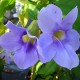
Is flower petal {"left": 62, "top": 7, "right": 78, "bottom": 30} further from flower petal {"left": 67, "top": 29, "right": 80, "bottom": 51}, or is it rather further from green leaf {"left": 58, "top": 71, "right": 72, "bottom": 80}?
green leaf {"left": 58, "top": 71, "right": 72, "bottom": 80}

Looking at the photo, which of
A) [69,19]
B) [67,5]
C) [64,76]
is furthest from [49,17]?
[64,76]

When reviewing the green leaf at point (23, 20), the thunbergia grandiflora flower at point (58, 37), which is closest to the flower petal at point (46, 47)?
the thunbergia grandiflora flower at point (58, 37)

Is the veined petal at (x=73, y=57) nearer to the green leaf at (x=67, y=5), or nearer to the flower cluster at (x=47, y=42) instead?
the flower cluster at (x=47, y=42)

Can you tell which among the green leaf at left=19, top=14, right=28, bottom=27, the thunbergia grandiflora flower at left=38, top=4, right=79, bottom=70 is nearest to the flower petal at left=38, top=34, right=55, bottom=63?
the thunbergia grandiflora flower at left=38, top=4, right=79, bottom=70

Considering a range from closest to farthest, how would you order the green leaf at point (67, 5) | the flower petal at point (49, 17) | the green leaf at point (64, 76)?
the flower petal at point (49, 17), the green leaf at point (67, 5), the green leaf at point (64, 76)

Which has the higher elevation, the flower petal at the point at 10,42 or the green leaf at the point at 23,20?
the flower petal at the point at 10,42

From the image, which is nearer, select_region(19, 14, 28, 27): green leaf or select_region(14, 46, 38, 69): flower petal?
select_region(14, 46, 38, 69): flower petal
